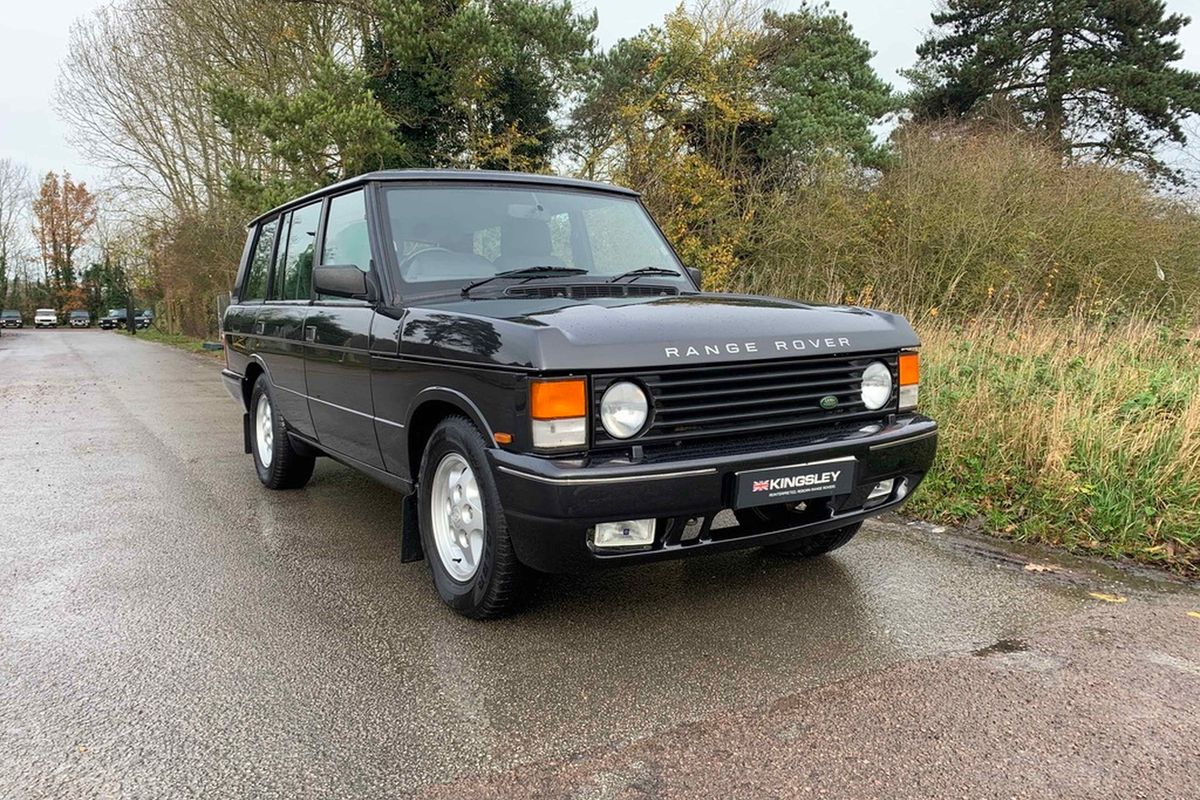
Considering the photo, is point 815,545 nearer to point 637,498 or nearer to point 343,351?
point 637,498

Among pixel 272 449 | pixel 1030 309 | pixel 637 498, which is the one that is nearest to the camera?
pixel 637 498

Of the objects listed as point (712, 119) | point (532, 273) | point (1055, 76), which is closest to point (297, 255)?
point (532, 273)

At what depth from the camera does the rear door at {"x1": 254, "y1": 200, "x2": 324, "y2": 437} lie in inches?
184

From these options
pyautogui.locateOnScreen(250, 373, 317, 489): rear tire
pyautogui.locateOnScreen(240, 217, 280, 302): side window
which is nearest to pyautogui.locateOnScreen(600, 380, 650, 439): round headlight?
pyautogui.locateOnScreen(250, 373, 317, 489): rear tire

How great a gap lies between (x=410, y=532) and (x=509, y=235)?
1516mm

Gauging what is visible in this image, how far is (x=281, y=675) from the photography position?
9.36 ft

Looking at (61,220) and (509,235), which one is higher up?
(61,220)

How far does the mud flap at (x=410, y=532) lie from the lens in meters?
3.50

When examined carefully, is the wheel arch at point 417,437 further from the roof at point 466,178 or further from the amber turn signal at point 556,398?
the roof at point 466,178

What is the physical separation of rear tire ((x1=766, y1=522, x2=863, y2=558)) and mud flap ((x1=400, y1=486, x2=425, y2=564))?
5.54 feet

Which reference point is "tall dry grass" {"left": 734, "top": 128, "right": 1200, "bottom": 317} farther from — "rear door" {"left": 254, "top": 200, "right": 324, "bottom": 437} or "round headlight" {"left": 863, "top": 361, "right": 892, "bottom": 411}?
"rear door" {"left": 254, "top": 200, "right": 324, "bottom": 437}

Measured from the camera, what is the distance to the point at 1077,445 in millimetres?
4699

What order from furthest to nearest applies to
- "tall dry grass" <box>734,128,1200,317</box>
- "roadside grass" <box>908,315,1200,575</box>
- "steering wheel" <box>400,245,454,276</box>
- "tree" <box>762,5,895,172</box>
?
"tree" <box>762,5,895,172</box>
"tall dry grass" <box>734,128,1200,317</box>
"roadside grass" <box>908,315,1200,575</box>
"steering wheel" <box>400,245,454,276</box>

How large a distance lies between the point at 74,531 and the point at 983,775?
470 cm
